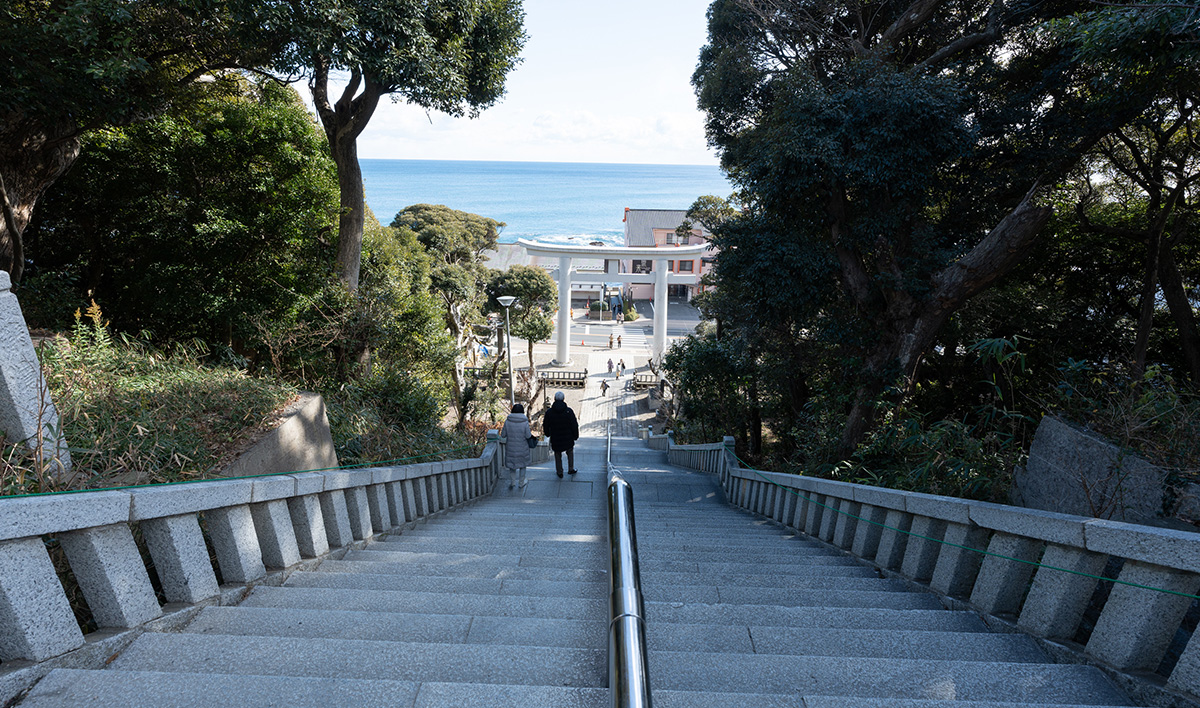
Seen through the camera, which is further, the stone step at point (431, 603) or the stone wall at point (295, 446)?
the stone wall at point (295, 446)

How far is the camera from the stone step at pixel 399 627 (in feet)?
7.88

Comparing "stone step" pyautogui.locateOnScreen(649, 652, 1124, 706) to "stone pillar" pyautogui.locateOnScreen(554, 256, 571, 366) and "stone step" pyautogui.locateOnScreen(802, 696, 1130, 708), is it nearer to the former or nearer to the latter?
"stone step" pyautogui.locateOnScreen(802, 696, 1130, 708)

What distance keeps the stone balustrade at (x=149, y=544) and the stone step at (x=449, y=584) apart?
7.1 inches

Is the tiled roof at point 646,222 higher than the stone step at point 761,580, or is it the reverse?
the tiled roof at point 646,222

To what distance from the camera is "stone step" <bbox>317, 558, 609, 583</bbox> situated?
3.40m

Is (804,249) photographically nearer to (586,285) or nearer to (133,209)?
(133,209)

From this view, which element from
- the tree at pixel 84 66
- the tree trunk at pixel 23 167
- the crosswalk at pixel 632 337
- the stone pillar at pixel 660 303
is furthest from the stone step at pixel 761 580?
the crosswalk at pixel 632 337

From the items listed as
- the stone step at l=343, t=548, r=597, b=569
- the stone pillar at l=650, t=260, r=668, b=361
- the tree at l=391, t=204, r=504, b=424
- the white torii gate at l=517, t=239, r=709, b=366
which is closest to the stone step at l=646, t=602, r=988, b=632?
the stone step at l=343, t=548, r=597, b=569

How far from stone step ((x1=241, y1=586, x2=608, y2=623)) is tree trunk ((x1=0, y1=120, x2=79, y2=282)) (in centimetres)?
781

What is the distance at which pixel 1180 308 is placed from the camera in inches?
387

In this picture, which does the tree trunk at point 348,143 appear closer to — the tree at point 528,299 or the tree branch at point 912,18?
the tree branch at point 912,18

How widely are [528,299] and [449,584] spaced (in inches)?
1115

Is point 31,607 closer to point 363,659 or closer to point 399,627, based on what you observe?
point 363,659

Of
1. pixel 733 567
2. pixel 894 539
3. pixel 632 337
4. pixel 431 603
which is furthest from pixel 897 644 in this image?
pixel 632 337
